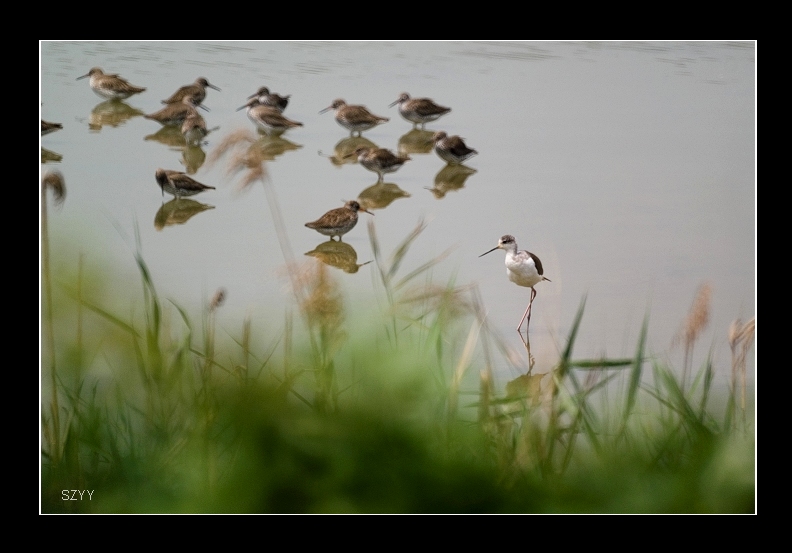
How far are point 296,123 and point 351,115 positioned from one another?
250mm

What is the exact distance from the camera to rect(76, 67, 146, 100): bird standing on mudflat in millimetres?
4855

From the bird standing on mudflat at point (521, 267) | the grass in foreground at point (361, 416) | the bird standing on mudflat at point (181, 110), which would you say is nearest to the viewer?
the grass in foreground at point (361, 416)

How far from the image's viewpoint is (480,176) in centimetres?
491

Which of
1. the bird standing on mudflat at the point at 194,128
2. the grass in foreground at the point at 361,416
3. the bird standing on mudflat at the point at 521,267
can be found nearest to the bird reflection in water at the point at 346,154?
the grass in foreground at the point at 361,416

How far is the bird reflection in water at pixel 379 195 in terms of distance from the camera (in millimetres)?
4867

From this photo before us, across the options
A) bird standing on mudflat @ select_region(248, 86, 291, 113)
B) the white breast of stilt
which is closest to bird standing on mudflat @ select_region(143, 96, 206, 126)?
bird standing on mudflat @ select_region(248, 86, 291, 113)

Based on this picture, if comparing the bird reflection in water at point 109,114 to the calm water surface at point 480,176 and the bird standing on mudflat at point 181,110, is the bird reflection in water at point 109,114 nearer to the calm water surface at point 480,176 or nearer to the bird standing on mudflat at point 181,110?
the calm water surface at point 480,176

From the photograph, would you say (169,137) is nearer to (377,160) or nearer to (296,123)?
(296,123)

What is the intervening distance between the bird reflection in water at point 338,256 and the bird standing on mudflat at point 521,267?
1.85 ft

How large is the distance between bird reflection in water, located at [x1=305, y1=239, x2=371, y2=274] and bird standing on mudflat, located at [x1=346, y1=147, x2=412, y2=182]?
1.16 ft

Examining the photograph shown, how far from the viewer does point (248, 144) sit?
491 centimetres

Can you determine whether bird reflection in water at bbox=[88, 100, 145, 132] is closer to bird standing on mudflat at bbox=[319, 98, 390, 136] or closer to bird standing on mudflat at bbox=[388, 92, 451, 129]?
bird standing on mudflat at bbox=[319, 98, 390, 136]

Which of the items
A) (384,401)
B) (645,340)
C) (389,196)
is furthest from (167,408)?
(645,340)

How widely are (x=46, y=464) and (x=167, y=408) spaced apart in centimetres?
58
